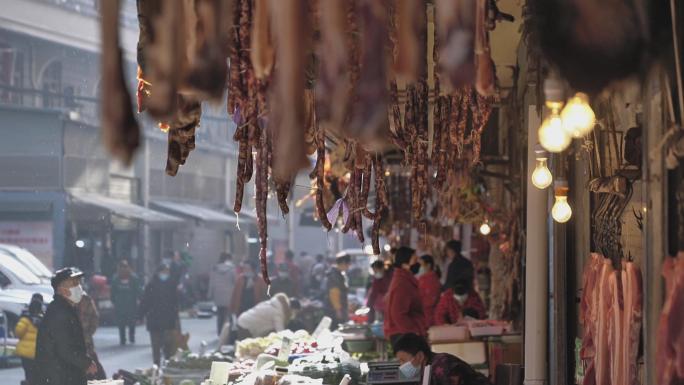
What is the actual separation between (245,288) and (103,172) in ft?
11.7

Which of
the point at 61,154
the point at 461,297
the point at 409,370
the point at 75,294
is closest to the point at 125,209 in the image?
the point at 61,154

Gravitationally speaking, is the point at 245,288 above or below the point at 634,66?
below

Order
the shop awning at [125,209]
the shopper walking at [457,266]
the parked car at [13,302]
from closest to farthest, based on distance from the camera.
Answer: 1. the parked car at [13,302]
2. the shopper walking at [457,266]
3. the shop awning at [125,209]

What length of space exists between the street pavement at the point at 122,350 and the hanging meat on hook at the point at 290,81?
36.2ft

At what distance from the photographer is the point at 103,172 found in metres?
20.5

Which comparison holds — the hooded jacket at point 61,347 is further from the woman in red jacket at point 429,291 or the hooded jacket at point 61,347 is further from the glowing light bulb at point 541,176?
the glowing light bulb at point 541,176

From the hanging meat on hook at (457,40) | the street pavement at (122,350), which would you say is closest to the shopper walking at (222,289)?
the street pavement at (122,350)

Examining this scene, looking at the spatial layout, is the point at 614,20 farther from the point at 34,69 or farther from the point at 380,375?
the point at 34,69

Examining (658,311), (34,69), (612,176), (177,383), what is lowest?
(177,383)

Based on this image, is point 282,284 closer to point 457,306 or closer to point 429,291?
point 429,291

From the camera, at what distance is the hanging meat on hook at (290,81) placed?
8.84 ft

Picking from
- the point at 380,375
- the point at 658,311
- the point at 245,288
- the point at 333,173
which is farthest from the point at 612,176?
the point at 245,288

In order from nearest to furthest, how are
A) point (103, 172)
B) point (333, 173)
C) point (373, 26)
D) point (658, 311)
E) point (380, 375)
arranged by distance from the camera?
point (373, 26) < point (658, 311) < point (380, 375) < point (333, 173) < point (103, 172)

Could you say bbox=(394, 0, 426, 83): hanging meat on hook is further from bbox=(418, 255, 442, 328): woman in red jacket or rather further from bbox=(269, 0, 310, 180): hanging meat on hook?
bbox=(418, 255, 442, 328): woman in red jacket
